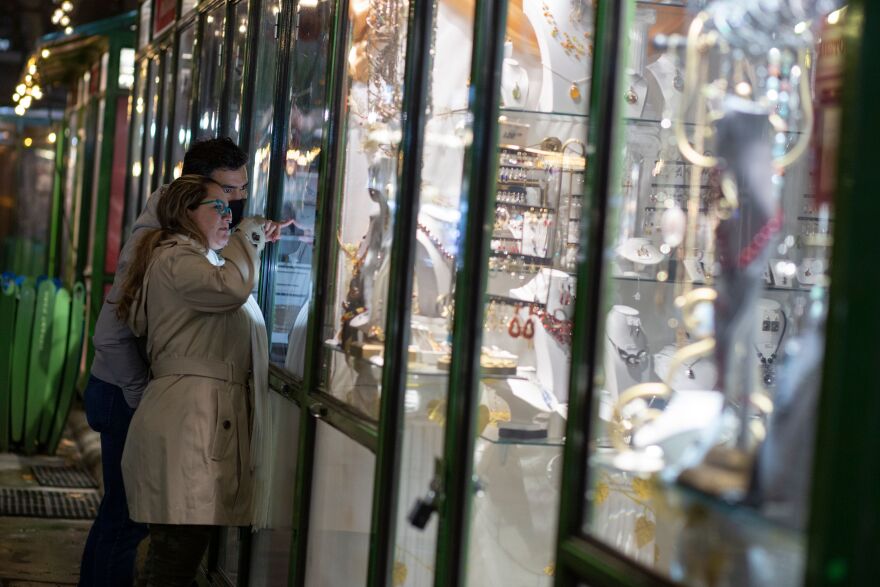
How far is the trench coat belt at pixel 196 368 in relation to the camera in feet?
11.8

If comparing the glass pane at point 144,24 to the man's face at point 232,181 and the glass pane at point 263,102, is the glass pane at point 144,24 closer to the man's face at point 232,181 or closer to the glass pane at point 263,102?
the glass pane at point 263,102

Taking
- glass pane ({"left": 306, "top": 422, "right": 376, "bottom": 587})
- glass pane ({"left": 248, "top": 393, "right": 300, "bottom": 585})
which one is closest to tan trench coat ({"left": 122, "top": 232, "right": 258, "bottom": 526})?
glass pane ({"left": 248, "top": 393, "right": 300, "bottom": 585})

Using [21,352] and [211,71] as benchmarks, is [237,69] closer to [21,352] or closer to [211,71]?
[211,71]

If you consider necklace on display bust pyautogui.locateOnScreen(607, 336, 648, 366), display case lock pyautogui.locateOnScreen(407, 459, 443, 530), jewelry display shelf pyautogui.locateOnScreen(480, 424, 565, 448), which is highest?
necklace on display bust pyautogui.locateOnScreen(607, 336, 648, 366)

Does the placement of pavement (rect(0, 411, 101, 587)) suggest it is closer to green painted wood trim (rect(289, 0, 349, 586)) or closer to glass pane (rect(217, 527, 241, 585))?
glass pane (rect(217, 527, 241, 585))

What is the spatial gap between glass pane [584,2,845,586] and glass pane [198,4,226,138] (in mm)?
2917

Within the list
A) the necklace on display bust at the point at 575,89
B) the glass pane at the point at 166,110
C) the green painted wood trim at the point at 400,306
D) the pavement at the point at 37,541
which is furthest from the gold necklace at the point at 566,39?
the pavement at the point at 37,541

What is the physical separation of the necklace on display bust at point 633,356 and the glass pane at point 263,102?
5.52ft

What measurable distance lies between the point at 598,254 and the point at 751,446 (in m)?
0.44

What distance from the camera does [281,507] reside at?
371 centimetres

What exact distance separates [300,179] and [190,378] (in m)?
0.67

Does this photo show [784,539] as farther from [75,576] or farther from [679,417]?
[75,576]

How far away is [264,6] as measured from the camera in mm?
4219

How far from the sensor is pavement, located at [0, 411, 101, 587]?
5.19m
